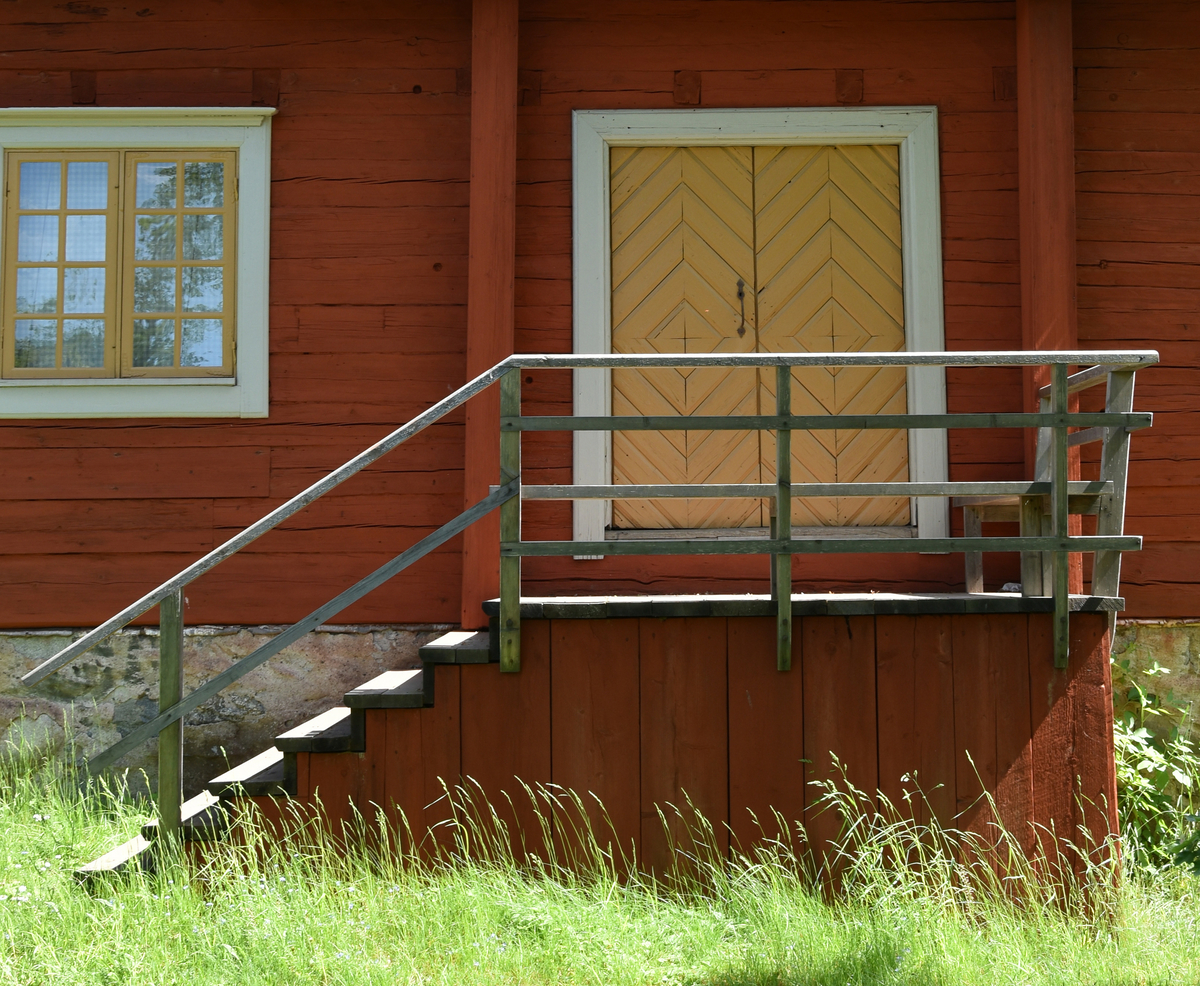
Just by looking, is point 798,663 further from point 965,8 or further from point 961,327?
point 965,8

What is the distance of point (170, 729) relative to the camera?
3246mm

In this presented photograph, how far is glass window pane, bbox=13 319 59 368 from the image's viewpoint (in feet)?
15.6

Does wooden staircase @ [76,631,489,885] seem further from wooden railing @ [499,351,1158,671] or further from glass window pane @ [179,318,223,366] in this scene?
glass window pane @ [179,318,223,366]

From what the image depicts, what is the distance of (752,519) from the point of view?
4859 millimetres

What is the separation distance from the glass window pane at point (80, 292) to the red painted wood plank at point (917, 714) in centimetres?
394

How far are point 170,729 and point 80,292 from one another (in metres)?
2.59

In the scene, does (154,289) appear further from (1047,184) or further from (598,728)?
(1047,184)

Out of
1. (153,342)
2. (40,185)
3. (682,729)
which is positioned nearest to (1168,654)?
(682,729)

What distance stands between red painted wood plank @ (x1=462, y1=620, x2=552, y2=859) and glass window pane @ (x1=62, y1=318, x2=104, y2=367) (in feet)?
9.09

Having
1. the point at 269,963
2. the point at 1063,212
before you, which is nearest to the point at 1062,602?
the point at 1063,212

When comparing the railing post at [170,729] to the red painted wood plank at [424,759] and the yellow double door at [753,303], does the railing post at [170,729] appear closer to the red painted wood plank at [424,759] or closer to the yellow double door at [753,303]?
the red painted wood plank at [424,759]

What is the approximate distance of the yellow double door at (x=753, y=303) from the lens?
483 centimetres

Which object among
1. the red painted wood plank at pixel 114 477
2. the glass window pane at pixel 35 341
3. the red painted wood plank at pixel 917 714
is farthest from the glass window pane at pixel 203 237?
the red painted wood plank at pixel 917 714

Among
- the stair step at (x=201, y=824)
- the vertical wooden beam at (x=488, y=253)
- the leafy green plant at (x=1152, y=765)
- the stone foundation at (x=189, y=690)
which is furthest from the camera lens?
the stone foundation at (x=189, y=690)
